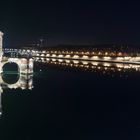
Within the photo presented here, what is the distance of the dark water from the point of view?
805 inches

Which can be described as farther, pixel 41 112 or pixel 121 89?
pixel 121 89

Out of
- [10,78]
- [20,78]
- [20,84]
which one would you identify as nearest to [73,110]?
[20,84]

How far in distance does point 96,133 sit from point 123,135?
1259 mm

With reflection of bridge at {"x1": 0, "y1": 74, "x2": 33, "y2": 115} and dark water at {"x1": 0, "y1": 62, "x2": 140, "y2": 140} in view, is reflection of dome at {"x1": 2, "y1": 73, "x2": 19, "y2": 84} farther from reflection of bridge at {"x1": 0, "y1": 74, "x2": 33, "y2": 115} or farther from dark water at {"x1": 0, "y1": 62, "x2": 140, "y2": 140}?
dark water at {"x1": 0, "y1": 62, "x2": 140, "y2": 140}

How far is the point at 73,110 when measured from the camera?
25.8m

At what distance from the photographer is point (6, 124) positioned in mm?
21562

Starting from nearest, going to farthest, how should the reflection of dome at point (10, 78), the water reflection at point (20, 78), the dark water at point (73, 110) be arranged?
1. the dark water at point (73, 110)
2. the water reflection at point (20, 78)
3. the reflection of dome at point (10, 78)

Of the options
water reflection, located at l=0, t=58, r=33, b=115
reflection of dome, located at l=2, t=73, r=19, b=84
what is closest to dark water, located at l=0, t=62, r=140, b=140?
water reflection, located at l=0, t=58, r=33, b=115

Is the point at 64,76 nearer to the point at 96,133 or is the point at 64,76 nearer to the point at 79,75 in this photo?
the point at 79,75

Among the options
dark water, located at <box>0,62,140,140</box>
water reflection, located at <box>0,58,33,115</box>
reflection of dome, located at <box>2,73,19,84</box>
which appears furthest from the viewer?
reflection of dome, located at <box>2,73,19,84</box>

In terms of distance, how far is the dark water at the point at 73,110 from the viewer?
67.1 feet

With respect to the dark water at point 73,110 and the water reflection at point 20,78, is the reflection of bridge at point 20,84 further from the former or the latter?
the dark water at point 73,110

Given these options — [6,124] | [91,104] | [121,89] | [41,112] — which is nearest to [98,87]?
[121,89]

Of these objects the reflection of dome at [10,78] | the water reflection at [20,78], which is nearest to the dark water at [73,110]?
the water reflection at [20,78]
